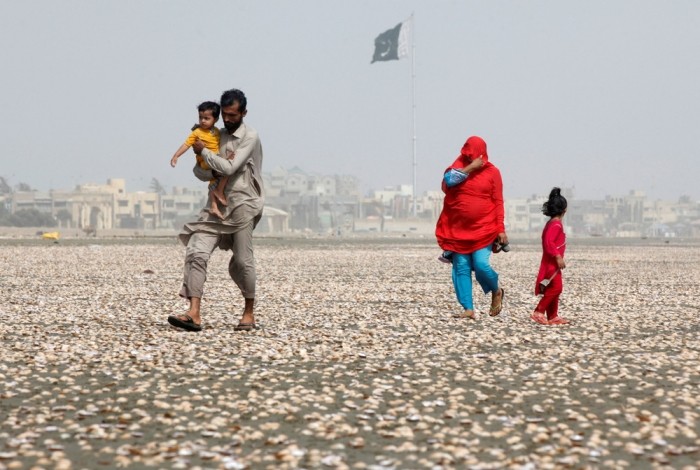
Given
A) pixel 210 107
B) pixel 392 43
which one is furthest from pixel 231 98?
pixel 392 43

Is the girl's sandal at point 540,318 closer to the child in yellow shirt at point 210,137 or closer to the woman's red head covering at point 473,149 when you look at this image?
the woman's red head covering at point 473,149

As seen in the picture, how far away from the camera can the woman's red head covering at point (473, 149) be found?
10.3 metres

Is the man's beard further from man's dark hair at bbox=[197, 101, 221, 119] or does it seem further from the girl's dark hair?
the girl's dark hair

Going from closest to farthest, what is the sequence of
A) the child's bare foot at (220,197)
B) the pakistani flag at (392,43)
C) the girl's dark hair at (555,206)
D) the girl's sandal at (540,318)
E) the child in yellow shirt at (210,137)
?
the child in yellow shirt at (210,137)
the child's bare foot at (220,197)
the girl's sandal at (540,318)
the girl's dark hair at (555,206)
the pakistani flag at (392,43)

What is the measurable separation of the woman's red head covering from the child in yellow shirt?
285 centimetres

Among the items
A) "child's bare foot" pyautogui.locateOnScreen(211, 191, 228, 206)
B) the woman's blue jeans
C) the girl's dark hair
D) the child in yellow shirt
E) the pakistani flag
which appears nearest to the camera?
the child in yellow shirt

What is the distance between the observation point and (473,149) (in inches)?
406

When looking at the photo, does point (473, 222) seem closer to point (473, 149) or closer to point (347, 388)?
point (473, 149)

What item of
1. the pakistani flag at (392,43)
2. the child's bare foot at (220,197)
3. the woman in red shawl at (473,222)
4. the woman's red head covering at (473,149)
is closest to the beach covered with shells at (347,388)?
the woman in red shawl at (473,222)

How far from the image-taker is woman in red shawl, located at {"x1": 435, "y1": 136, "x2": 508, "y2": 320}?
10336 millimetres

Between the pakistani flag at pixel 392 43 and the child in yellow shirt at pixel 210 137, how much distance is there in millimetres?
101073

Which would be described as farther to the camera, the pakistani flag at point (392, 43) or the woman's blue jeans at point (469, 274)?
the pakistani flag at point (392, 43)

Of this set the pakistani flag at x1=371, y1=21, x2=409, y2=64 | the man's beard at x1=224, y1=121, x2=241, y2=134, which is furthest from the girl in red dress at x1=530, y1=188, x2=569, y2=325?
the pakistani flag at x1=371, y1=21, x2=409, y2=64

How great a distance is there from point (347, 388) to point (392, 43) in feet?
346
